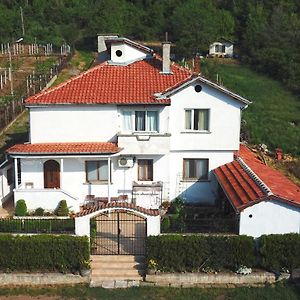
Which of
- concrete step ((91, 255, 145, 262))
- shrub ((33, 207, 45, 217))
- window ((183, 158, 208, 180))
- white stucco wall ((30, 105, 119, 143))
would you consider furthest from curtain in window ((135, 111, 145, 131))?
concrete step ((91, 255, 145, 262))

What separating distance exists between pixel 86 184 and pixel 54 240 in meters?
6.69

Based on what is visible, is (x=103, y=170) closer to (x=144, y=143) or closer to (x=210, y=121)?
(x=144, y=143)

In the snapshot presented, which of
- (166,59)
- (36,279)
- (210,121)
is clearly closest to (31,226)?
(36,279)

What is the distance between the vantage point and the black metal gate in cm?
1758

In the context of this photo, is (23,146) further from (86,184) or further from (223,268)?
(223,268)

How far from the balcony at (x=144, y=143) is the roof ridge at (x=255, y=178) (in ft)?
11.6

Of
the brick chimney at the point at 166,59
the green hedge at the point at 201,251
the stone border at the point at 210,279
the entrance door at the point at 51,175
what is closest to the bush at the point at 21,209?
the entrance door at the point at 51,175

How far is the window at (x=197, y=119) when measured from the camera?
22.6m

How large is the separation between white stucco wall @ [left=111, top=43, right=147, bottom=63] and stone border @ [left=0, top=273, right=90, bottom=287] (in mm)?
12926

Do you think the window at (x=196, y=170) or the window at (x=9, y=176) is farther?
the window at (x=9, y=176)

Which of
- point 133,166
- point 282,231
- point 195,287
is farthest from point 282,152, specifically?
point 195,287

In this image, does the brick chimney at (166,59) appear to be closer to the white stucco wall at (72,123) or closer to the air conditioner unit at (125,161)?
the white stucco wall at (72,123)

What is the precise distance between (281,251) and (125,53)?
13.8 meters

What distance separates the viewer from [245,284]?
15953 millimetres
